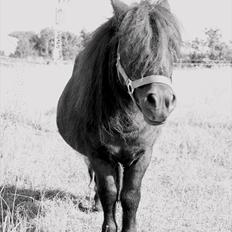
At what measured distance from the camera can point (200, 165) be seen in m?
6.07

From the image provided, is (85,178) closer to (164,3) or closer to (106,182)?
(106,182)

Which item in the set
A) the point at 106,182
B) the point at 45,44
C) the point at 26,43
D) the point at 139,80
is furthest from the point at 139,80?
the point at 26,43

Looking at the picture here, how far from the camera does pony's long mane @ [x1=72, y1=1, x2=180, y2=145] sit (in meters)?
2.53

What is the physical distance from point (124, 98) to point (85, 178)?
272 centimetres

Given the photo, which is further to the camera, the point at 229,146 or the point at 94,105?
the point at 229,146

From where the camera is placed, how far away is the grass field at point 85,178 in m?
3.91

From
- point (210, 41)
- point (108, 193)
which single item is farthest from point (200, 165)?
point (210, 41)

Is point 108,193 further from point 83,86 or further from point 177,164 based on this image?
point 177,164

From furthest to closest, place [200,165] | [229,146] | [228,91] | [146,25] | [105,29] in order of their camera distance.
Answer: [228,91] → [229,146] → [200,165] → [105,29] → [146,25]

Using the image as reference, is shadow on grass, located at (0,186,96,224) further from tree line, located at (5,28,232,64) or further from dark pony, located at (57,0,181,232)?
tree line, located at (5,28,232,64)

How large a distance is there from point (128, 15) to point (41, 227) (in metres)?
1.93

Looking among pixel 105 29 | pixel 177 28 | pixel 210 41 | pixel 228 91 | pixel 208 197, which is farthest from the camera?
pixel 210 41

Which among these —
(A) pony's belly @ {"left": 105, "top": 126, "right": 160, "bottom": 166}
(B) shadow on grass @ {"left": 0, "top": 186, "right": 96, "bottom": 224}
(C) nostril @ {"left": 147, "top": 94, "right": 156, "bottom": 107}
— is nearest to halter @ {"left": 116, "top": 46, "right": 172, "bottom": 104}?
(C) nostril @ {"left": 147, "top": 94, "right": 156, "bottom": 107}

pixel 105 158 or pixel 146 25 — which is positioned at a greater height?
pixel 146 25
